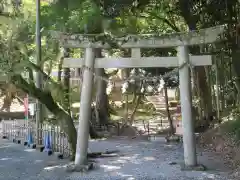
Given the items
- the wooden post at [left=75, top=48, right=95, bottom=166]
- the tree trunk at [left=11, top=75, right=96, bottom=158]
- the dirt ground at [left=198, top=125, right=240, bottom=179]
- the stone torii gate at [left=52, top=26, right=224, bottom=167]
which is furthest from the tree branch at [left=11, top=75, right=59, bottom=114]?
the dirt ground at [left=198, top=125, right=240, bottom=179]

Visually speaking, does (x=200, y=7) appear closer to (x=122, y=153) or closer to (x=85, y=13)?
(x=85, y=13)

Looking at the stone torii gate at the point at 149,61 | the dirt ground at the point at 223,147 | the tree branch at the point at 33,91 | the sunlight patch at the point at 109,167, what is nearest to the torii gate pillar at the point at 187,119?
the stone torii gate at the point at 149,61

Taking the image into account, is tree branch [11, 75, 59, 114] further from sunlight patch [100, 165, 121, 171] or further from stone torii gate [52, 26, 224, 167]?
sunlight patch [100, 165, 121, 171]

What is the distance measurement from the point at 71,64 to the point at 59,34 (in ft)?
2.69

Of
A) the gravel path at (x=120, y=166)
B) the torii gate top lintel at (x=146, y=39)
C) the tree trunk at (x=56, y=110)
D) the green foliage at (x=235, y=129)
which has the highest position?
the torii gate top lintel at (x=146, y=39)

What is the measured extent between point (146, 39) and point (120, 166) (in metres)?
3.33

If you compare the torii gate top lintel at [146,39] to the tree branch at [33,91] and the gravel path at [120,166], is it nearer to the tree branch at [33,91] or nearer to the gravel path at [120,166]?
the tree branch at [33,91]

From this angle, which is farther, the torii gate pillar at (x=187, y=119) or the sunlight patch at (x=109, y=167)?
the sunlight patch at (x=109, y=167)

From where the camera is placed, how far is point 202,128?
1653 centimetres

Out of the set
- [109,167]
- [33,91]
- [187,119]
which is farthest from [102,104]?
[187,119]

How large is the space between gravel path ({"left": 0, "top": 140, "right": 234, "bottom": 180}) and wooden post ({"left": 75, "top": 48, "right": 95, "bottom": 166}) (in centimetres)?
51

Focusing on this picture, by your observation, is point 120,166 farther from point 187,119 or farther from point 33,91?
point 33,91

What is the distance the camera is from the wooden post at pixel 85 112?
880cm

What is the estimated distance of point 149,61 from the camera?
28.9 ft
